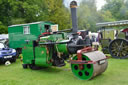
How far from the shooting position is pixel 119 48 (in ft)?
27.3

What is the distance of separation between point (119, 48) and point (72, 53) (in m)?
3.84

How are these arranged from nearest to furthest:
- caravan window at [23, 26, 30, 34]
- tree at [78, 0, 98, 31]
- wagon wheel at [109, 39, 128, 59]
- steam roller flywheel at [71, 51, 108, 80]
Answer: steam roller flywheel at [71, 51, 108, 80] → wagon wheel at [109, 39, 128, 59] → caravan window at [23, 26, 30, 34] → tree at [78, 0, 98, 31]

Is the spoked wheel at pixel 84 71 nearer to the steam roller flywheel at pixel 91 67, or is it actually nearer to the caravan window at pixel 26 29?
the steam roller flywheel at pixel 91 67

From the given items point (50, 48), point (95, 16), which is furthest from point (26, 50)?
point (95, 16)

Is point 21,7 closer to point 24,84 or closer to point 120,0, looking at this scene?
point 24,84

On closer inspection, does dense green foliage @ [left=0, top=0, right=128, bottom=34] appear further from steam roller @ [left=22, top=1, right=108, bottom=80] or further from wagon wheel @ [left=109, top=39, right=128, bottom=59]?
steam roller @ [left=22, top=1, right=108, bottom=80]

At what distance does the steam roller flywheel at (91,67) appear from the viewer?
182 inches

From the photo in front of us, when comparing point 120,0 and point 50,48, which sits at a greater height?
point 120,0

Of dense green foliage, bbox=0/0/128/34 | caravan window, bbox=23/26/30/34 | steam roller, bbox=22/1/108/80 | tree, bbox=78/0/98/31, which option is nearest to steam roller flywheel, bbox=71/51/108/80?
steam roller, bbox=22/1/108/80

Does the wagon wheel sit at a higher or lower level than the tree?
lower

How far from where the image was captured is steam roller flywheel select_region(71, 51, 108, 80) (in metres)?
4.64

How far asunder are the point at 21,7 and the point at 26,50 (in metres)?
15.5

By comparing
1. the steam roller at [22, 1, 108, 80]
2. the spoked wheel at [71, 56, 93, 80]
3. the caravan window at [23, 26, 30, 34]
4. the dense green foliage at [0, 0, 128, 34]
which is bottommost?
the spoked wheel at [71, 56, 93, 80]

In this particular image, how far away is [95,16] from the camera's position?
38438 millimetres
